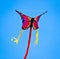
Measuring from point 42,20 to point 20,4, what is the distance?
0.98 feet

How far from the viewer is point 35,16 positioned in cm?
190

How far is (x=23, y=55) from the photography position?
185 cm

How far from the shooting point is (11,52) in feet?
6.07

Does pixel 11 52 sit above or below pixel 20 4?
below

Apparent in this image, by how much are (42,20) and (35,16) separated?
0.09 metres

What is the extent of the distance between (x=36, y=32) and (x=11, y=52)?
1.13ft
